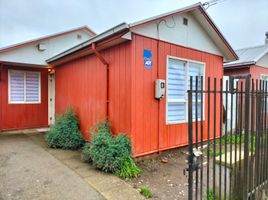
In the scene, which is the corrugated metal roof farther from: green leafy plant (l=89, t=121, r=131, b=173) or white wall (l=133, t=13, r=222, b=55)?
green leafy plant (l=89, t=121, r=131, b=173)

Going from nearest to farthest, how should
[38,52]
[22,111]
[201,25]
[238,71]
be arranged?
[201,25]
[38,52]
[22,111]
[238,71]

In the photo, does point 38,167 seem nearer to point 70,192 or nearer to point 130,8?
point 70,192

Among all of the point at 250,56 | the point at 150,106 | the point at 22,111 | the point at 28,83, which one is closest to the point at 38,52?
the point at 28,83

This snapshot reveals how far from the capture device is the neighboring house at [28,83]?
8320 millimetres

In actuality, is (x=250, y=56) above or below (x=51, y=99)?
above

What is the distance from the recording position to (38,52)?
8.59 meters

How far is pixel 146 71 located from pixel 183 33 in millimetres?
1879

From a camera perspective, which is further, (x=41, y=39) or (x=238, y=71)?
(x=238, y=71)

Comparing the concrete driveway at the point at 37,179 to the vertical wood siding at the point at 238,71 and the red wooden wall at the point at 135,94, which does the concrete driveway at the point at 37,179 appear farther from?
the vertical wood siding at the point at 238,71

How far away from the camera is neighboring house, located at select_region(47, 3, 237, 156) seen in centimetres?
476

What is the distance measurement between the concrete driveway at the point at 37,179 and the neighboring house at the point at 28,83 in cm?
349

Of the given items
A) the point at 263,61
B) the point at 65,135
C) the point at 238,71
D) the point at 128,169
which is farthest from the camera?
the point at 263,61

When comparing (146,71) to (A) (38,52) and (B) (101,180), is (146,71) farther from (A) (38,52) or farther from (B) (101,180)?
(A) (38,52)

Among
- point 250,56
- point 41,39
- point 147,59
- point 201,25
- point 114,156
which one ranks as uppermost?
point 41,39
